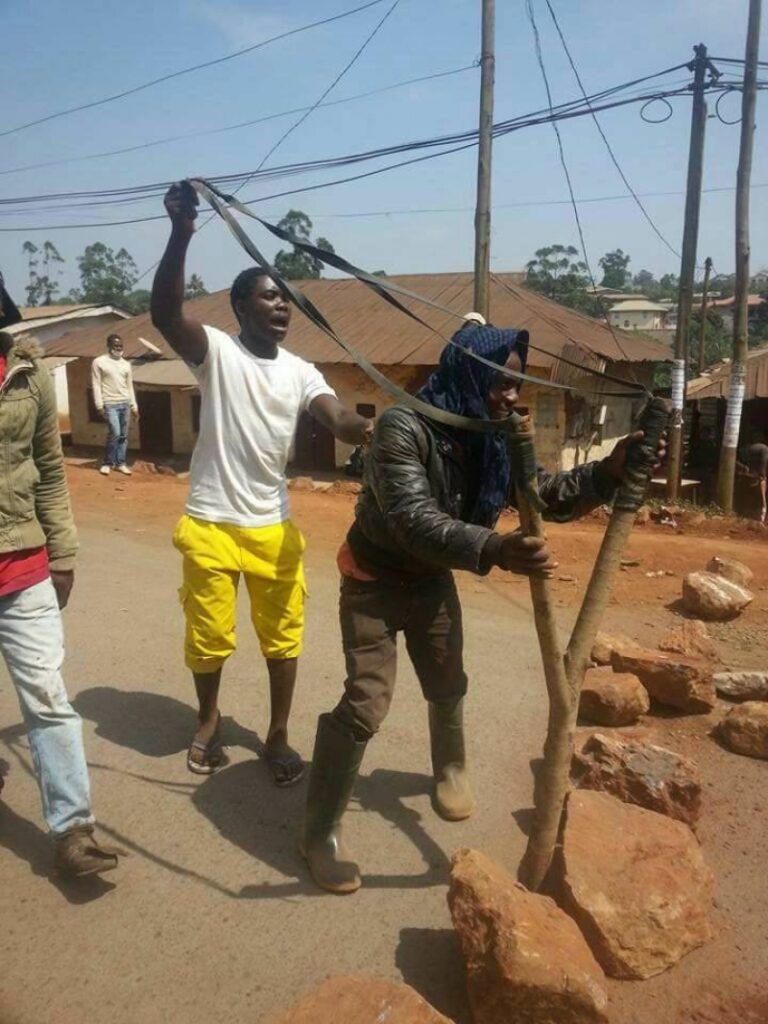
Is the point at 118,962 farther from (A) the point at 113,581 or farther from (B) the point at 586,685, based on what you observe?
(A) the point at 113,581

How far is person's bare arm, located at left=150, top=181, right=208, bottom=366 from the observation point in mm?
2604

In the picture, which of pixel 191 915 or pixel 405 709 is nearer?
pixel 191 915

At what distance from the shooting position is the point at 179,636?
16.5 ft

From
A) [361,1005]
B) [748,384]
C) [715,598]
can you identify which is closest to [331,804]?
[361,1005]

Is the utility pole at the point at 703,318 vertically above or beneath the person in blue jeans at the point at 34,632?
above

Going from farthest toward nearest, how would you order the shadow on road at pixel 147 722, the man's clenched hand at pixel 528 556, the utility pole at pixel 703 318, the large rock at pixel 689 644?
the utility pole at pixel 703 318 < the large rock at pixel 689 644 < the shadow on road at pixel 147 722 < the man's clenched hand at pixel 528 556

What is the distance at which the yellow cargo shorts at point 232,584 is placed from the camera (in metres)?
3.20

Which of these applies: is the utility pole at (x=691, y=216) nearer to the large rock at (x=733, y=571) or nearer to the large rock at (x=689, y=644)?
the large rock at (x=733, y=571)

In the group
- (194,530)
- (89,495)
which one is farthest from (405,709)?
(89,495)

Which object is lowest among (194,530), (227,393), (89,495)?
(89,495)

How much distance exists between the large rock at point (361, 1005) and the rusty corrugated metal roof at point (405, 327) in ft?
31.3

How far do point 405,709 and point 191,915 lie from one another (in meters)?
1.61

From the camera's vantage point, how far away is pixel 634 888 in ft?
8.00

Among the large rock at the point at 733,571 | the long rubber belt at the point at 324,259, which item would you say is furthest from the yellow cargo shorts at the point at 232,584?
the large rock at the point at 733,571
